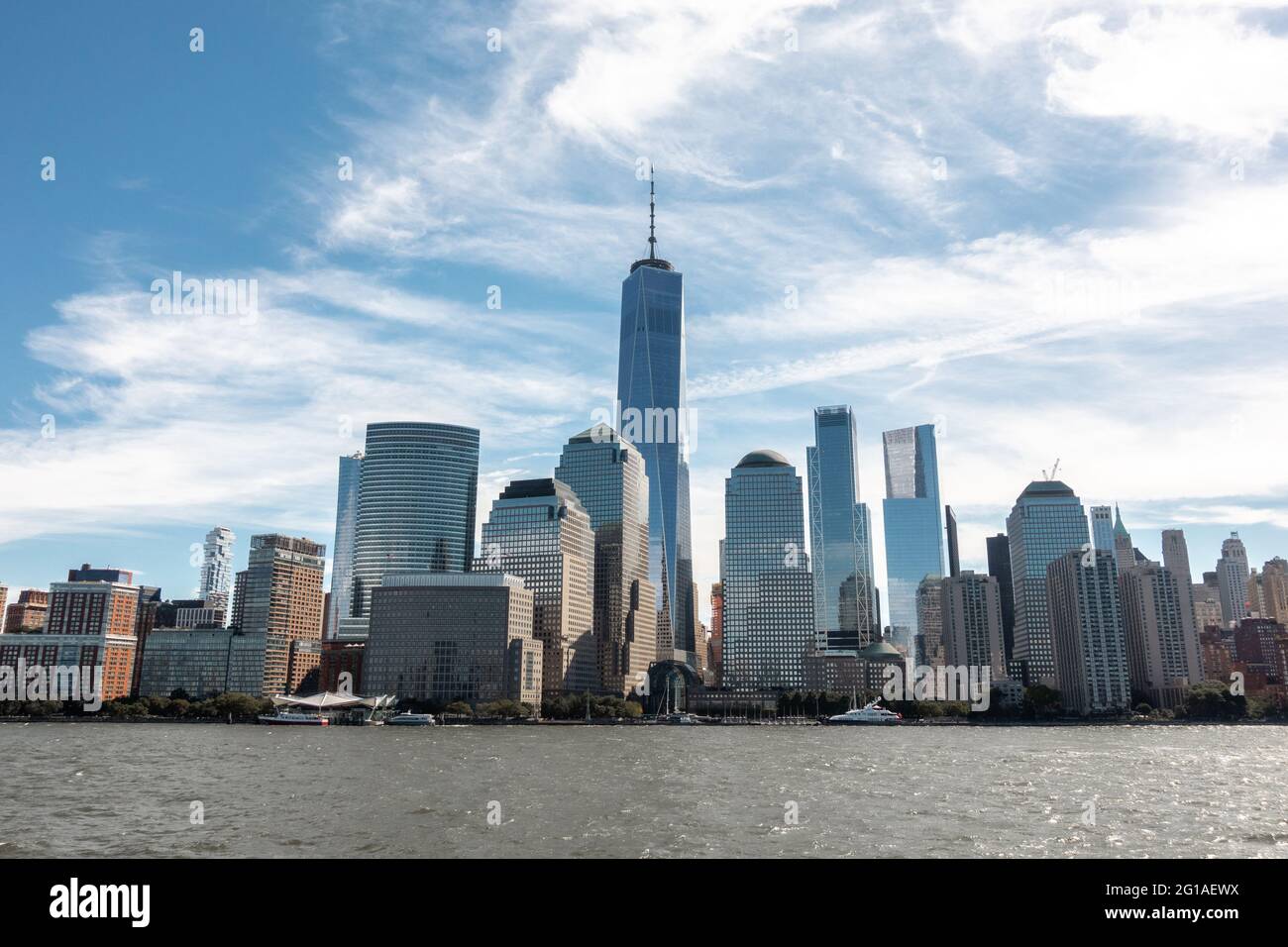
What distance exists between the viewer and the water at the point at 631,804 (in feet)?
139

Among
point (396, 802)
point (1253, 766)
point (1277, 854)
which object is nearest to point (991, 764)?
point (1253, 766)

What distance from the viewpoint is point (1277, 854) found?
41.1 metres

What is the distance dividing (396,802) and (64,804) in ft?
65.0

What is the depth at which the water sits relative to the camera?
42281 mm

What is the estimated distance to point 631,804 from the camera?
5741cm

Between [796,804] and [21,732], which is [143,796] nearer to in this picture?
[796,804]

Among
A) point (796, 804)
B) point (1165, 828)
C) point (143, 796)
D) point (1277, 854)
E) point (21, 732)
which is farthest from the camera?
point (21, 732)
